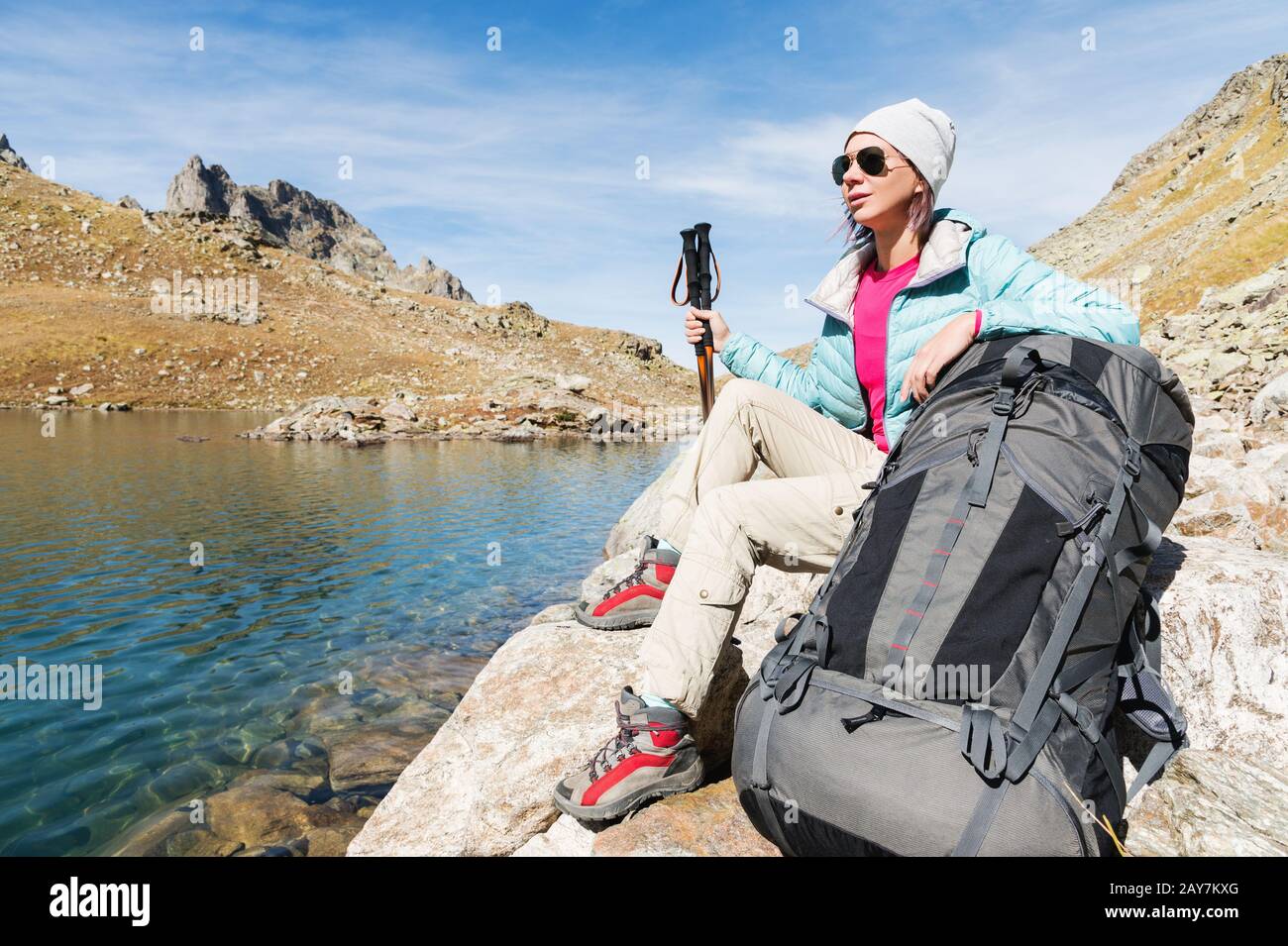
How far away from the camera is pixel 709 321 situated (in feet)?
15.0

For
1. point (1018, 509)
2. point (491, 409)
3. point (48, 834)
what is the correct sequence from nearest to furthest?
point (1018, 509) < point (48, 834) < point (491, 409)

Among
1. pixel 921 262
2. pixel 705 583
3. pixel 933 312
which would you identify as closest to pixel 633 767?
pixel 705 583

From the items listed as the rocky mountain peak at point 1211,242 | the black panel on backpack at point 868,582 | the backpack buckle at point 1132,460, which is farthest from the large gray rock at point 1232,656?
the rocky mountain peak at point 1211,242

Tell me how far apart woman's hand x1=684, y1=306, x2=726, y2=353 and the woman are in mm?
13

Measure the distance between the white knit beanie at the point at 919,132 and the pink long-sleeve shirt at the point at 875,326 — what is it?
18.8 inches

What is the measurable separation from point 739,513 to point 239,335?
6370cm

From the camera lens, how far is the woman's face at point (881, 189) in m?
3.77

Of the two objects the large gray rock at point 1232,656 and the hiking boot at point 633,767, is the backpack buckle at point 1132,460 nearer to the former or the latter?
the large gray rock at point 1232,656

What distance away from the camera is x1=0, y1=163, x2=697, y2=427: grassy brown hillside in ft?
158

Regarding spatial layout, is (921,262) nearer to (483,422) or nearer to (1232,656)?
(1232,656)
